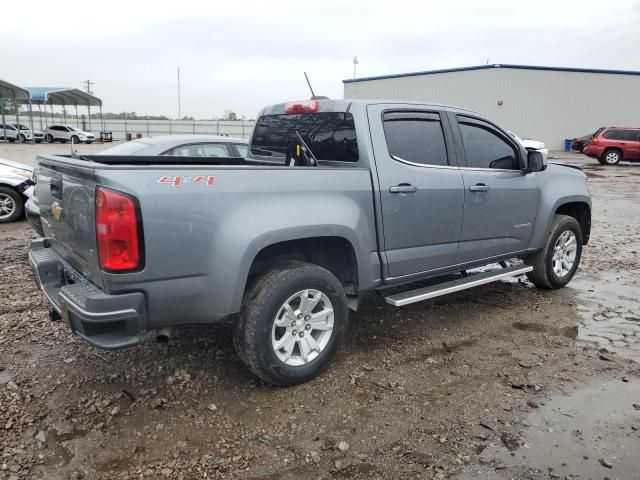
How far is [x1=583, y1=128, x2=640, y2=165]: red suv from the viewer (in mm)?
24688

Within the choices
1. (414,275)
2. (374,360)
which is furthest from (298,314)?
(414,275)

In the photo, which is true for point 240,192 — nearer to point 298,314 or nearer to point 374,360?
point 298,314

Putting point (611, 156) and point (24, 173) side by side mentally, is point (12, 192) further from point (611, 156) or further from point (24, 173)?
point (611, 156)

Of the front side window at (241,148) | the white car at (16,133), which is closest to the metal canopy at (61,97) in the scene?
the white car at (16,133)

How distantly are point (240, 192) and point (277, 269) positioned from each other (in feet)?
1.95

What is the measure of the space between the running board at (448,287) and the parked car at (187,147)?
13.6 feet

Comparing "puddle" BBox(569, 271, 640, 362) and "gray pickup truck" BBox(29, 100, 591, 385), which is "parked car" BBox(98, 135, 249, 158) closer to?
"gray pickup truck" BBox(29, 100, 591, 385)

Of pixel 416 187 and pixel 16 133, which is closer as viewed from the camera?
pixel 416 187

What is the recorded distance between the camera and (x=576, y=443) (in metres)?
2.90

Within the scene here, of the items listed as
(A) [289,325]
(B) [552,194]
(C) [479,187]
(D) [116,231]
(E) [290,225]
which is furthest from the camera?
(B) [552,194]

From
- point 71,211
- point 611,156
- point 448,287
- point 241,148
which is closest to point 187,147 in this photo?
point 241,148

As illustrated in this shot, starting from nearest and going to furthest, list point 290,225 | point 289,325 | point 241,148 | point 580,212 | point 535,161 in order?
1. point 290,225
2. point 289,325
3. point 535,161
4. point 580,212
5. point 241,148

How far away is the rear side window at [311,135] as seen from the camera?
154 inches

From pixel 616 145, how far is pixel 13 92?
1448 inches
